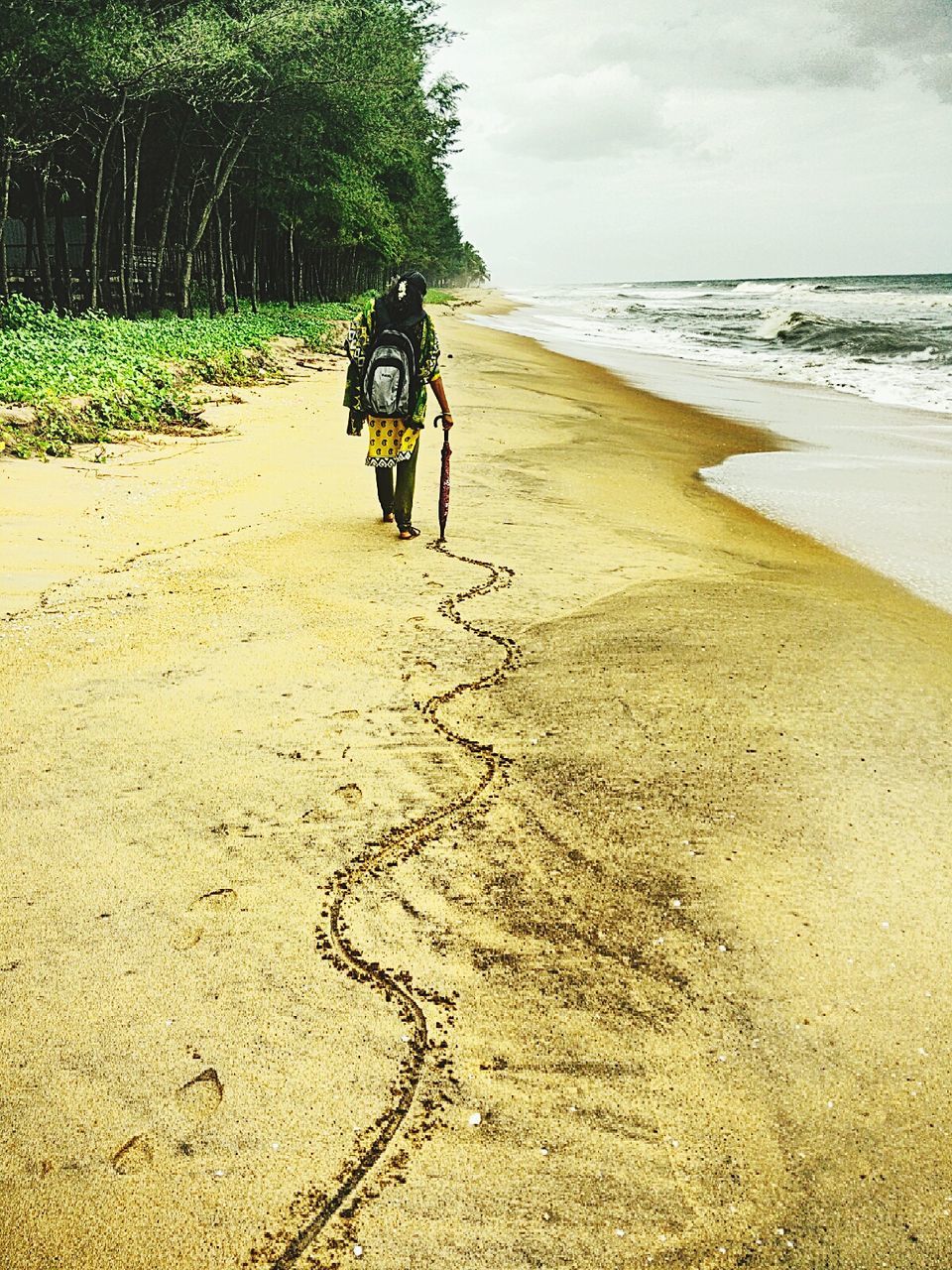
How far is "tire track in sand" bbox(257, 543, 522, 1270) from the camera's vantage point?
6.06 feet

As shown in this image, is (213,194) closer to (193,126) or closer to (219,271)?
(193,126)

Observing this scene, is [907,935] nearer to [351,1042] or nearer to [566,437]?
[351,1042]

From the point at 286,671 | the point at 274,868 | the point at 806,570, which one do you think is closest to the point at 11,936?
the point at 274,868

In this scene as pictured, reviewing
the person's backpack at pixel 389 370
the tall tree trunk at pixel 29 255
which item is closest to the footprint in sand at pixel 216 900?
the person's backpack at pixel 389 370

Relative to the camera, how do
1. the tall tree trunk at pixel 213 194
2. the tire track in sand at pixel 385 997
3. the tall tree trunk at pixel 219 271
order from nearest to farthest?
1. the tire track in sand at pixel 385 997
2. the tall tree trunk at pixel 213 194
3. the tall tree trunk at pixel 219 271

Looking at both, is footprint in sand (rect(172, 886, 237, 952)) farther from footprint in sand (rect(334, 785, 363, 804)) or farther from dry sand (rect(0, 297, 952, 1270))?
footprint in sand (rect(334, 785, 363, 804))

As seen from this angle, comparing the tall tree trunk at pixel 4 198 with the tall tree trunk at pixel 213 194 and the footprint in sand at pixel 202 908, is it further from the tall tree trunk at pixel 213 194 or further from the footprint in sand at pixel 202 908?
the footprint in sand at pixel 202 908

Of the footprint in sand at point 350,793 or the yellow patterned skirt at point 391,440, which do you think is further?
the yellow patterned skirt at point 391,440

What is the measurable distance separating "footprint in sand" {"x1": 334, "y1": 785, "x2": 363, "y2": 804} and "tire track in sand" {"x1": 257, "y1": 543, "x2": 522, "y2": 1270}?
0.22 m

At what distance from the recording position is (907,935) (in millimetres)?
2715

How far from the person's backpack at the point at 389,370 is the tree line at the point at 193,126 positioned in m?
10.0

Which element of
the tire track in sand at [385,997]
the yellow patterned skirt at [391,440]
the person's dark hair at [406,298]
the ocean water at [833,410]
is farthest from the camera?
the ocean water at [833,410]

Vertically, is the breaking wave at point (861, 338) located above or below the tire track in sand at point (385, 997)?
above

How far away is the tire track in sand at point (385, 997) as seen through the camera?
1.85m
